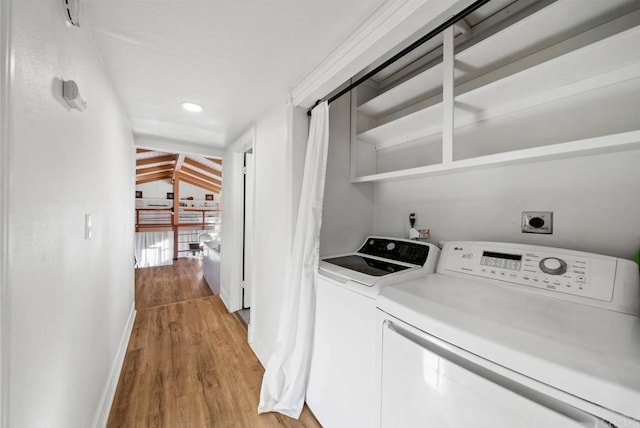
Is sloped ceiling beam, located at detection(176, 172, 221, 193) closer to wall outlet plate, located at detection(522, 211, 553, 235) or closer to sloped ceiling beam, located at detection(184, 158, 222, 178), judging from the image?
sloped ceiling beam, located at detection(184, 158, 222, 178)

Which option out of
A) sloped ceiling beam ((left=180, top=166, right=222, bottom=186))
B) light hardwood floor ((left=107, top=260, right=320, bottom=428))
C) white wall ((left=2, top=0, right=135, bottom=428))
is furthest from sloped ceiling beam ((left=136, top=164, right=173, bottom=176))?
white wall ((left=2, top=0, right=135, bottom=428))

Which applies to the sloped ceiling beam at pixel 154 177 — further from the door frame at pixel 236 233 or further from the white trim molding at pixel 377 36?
the white trim molding at pixel 377 36

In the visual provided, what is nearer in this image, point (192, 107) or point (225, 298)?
point (192, 107)

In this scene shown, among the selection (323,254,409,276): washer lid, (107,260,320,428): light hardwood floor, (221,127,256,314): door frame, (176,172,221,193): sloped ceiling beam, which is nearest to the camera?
(323,254,409,276): washer lid

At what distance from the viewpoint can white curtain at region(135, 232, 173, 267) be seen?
675cm

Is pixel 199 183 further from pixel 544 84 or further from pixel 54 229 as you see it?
pixel 544 84

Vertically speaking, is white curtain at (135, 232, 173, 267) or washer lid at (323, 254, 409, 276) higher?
washer lid at (323, 254, 409, 276)

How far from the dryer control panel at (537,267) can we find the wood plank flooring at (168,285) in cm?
360

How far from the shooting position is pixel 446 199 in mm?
1416

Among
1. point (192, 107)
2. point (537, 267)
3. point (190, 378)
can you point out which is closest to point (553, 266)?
point (537, 267)

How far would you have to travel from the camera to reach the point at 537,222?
42.8 inches

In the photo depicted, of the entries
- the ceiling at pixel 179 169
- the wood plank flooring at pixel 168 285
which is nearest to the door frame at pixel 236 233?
the wood plank flooring at pixel 168 285

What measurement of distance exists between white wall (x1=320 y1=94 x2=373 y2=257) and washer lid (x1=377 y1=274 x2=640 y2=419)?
2.35ft

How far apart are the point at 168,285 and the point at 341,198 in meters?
3.80
